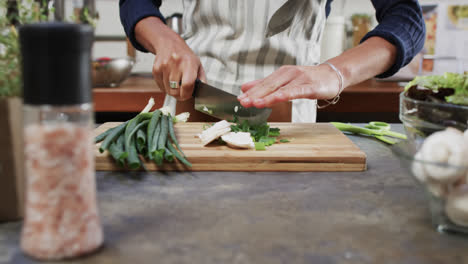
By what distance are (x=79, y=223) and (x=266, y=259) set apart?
250 mm

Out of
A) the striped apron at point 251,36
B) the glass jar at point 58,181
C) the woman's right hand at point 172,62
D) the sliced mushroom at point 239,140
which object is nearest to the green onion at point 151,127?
the sliced mushroom at point 239,140

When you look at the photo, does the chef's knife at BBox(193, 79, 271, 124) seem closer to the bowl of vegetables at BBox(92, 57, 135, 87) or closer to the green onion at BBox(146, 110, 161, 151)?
the green onion at BBox(146, 110, 161, 151)

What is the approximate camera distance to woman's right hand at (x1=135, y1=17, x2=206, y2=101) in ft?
4.90

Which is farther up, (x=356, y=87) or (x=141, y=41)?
(x=141, y=41)

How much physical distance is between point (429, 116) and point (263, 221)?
577mm

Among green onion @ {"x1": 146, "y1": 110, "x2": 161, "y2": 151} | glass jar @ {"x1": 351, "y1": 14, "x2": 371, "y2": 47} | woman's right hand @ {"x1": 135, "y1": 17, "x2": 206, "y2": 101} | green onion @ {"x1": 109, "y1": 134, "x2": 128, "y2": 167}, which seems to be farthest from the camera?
glass jar @ {"x1": 351, "y1": 14, "x2": 371, "y2": 47}

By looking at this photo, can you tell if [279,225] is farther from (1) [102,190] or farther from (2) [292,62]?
(2) [292,62]

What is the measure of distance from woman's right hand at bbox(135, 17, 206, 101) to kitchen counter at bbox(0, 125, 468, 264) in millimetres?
567

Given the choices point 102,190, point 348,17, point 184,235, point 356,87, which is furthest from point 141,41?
point 348,17

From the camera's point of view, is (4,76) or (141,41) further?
(141,41)

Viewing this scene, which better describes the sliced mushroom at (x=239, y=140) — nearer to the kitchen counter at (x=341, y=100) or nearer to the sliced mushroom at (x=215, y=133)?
the sliced mushroom at (x=215, y=133)

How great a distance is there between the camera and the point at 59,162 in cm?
53

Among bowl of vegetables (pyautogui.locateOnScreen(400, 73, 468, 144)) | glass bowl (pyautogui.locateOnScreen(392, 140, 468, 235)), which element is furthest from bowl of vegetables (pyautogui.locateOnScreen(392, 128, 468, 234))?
bowl of vegetables (pyautogui.locateOnScreen(400, 73, 468, 144))

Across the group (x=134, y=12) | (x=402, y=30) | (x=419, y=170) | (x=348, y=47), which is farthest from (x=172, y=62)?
(x=348, y=47)
